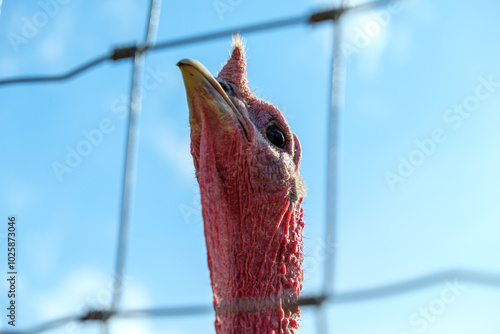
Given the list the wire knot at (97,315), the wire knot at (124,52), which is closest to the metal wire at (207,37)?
the wire knot at (124,52)

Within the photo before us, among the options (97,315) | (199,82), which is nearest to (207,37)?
(199,82)

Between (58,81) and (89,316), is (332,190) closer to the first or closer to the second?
(89,316)

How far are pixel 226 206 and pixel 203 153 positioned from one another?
31cm

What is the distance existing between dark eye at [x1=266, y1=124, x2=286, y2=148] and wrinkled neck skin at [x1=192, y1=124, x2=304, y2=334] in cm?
19

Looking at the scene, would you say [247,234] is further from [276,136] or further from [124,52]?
[124,52]

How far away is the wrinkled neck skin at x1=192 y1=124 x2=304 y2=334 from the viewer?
332 cm

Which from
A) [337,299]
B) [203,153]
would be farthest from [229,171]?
[337,299]

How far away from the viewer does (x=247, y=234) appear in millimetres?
3498

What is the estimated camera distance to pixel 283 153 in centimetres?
365

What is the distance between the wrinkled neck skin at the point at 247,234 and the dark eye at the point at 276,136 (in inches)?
7.4

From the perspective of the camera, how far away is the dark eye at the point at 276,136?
3.67 metres

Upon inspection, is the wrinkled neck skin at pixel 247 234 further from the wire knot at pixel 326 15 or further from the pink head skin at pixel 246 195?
the wire knot at pixel 326 15

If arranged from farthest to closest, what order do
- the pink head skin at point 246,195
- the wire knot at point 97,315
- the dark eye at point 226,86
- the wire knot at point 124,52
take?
the dark eye at point 226,86 < the pink head skin at point 246,195 < the wire knot at point 124,52 < the wire knot at point 97,315

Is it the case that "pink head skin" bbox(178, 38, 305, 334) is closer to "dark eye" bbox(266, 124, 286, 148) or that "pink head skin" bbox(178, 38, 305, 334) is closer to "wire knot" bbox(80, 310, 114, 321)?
"dark eye" bbox(266, 124, 286, 148)
